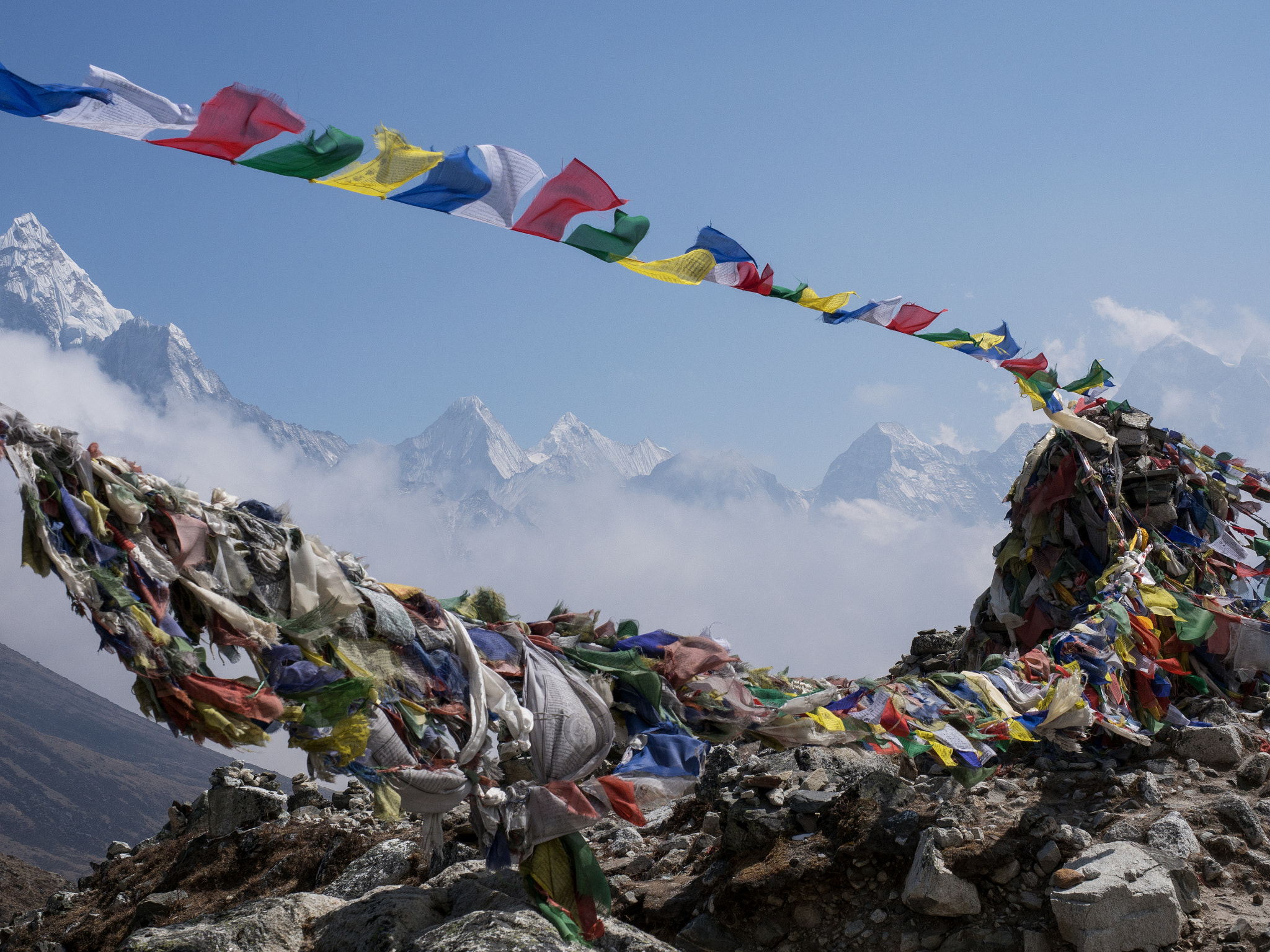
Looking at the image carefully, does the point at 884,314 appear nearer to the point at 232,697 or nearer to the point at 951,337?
the point at 951,337

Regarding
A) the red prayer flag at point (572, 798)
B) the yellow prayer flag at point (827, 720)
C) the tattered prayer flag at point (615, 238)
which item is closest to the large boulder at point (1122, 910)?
the yellow prayer flag at point (827, 720)

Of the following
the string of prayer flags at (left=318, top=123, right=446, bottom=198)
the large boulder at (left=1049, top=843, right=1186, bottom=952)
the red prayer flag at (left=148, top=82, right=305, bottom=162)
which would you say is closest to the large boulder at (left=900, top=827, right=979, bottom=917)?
the large boulder at (left=1049, top=843, right=1186, bottom=952)

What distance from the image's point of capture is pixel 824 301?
22.0ft

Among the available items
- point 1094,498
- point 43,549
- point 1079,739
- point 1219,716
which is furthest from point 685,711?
point 1094,498

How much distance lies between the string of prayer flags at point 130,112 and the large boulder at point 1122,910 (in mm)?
5863

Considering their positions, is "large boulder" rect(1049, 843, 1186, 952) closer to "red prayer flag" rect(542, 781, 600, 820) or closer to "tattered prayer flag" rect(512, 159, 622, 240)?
"red prayer flag" rect(542, 781, 600, 820)

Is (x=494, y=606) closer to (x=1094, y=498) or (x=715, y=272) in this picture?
(x=715, y=272)

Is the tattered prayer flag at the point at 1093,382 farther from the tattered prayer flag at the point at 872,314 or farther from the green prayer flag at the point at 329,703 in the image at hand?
the green prayer flag at the point at 329,703

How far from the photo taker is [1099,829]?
600 cm

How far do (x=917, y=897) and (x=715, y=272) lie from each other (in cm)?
402

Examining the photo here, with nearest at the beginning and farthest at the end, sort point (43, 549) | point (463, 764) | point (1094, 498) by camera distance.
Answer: point (43, 549) → point (463, 764) → point (1094, 498)

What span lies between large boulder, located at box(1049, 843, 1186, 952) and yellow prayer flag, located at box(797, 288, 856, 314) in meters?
4.07

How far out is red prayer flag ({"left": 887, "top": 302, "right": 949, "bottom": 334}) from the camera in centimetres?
760

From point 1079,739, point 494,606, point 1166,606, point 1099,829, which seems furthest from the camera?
point 1166,606
